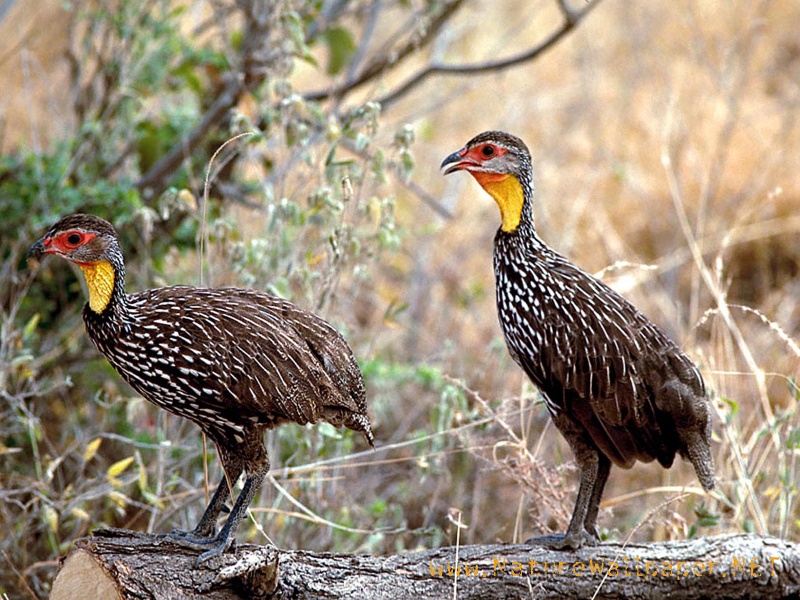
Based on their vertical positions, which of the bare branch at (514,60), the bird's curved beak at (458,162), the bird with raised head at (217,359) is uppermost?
the bare branch at (514,60)

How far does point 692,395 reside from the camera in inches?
163

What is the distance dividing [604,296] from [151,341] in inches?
68.2

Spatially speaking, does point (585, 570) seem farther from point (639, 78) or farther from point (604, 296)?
point (639, 78)

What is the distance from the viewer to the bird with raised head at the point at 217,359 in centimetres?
369

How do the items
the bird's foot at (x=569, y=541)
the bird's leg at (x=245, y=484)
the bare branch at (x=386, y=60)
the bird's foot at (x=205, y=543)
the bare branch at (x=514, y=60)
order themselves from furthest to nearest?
1. the bare branch at (x=386, y=60)
2. the bare branch at (x=514, y=60)
3. the bird's foot at (x=569, y=541)
4. the bird's leg at (x=245, y=484)
5. the bird's foot at (x=205, y=543)

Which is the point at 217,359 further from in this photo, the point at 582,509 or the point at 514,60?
the point at 514,60

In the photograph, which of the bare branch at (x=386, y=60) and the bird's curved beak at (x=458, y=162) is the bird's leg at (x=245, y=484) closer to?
the bird's curved beak at (x=458, y=162)

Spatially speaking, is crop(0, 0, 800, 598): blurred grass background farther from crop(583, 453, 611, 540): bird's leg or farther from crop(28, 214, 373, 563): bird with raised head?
crop(28, 214, 373, 563): bird with raised head

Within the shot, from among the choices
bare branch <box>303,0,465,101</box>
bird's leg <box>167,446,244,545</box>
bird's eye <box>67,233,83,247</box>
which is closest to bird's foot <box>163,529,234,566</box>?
bird's leg <box>167,446,244,545</box>

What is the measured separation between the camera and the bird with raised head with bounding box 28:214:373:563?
3686 millimetres

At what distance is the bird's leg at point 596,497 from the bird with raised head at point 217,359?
1.02m

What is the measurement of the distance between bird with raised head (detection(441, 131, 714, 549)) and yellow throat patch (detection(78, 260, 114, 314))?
1328 millimetres

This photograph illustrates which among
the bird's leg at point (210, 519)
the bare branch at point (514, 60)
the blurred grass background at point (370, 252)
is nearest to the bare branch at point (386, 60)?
the blurred grass background at point (370, 252)

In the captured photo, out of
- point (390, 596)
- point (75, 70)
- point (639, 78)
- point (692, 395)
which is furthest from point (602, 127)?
point (390, 596)
